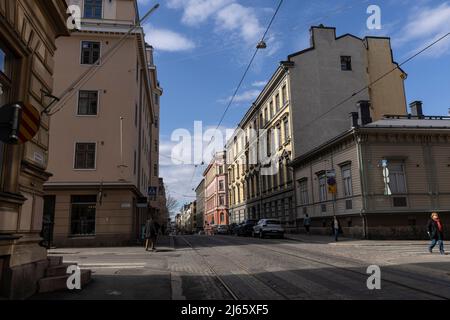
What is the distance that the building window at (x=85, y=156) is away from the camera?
25.6m

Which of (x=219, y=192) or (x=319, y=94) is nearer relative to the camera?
(x=319, y=94)

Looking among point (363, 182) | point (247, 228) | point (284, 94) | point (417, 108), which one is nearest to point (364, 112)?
point (363, 182)

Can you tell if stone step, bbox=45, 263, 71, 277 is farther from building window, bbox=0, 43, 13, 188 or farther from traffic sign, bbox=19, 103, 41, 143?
traffic sign, bbox=19, 103, 41, 143

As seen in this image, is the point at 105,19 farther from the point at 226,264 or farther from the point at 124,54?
the point at 226,264

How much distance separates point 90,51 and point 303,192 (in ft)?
71.3

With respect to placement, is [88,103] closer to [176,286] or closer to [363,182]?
[363,182]

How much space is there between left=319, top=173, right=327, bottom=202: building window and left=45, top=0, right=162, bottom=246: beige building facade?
14.4m

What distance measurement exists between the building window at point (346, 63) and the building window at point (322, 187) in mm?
14926

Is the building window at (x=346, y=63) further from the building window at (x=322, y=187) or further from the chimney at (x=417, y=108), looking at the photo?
the building window at (x=322, y=187)

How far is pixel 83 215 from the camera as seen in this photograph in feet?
82.2

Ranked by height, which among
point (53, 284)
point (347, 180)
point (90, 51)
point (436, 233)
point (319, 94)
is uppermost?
point (319, 94)

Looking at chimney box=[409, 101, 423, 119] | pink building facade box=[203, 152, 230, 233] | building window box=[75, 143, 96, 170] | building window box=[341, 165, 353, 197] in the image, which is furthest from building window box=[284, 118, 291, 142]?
pink building facade box=[203, 152, 230, 233]
